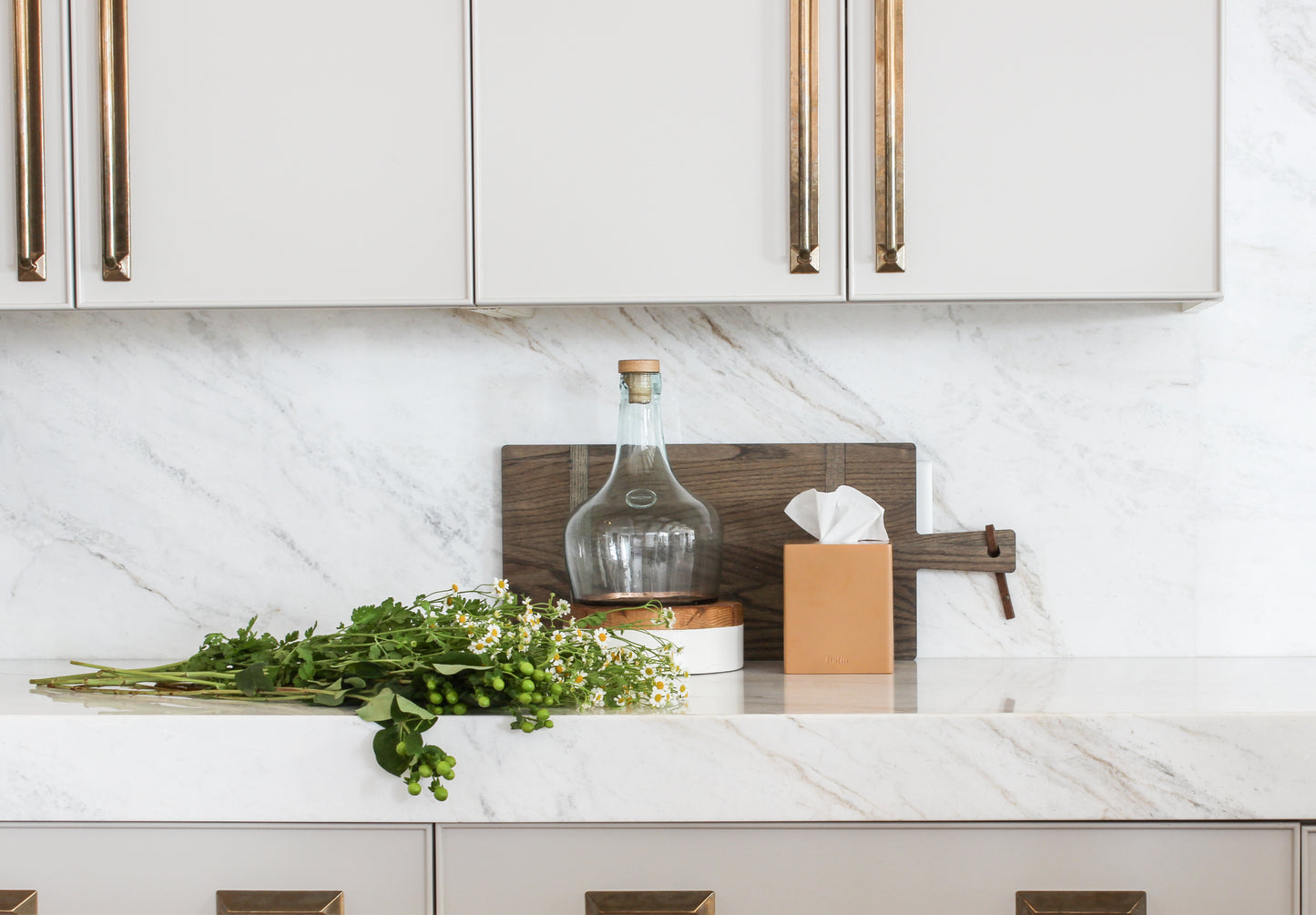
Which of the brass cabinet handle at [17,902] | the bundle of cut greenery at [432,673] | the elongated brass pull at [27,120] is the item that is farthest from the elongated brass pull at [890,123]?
the brass cabinet handle at [17,902]

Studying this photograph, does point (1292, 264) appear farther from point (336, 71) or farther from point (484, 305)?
point (336, 71)

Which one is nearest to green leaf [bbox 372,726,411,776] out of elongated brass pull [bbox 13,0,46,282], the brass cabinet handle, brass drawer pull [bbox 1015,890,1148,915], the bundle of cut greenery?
the bundle of cut greenery

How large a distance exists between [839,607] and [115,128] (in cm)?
107

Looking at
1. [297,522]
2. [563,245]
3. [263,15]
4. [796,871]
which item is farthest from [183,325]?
[796,871]

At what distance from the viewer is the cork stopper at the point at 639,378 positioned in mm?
1331

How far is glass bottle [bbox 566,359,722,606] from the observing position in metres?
1.31

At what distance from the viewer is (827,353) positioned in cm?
151

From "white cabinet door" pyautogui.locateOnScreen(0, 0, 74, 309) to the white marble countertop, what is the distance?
1.75 ft

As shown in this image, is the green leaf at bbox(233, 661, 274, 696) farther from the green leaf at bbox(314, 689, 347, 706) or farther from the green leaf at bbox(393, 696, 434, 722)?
the green leaf at bbox(393, 696, 434, 722)

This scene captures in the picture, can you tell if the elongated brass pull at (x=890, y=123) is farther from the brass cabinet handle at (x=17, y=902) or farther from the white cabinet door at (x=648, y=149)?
the brass cabinet handle at (x=17, y=902)

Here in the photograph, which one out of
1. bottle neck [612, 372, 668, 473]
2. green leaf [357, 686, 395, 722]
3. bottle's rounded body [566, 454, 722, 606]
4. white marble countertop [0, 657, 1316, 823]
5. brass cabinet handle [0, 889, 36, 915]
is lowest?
brass cabinet handle [0, 889, 36, 915]

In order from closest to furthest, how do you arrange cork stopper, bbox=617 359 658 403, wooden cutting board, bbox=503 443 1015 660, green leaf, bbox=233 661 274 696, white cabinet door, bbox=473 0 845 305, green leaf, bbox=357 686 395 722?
green leaf, bbox=357 686 395 722
green leaf, bbox=233 661 274 696
white cabinet door, bbox=473 0 845 305
cork stopper, bbox=617 359 658 403
wooden cutting board, bbox=503 443 1015 660

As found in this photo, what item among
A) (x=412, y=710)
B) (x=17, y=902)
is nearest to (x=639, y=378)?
(x=412, y=710)

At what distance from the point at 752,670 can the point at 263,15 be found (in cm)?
102
